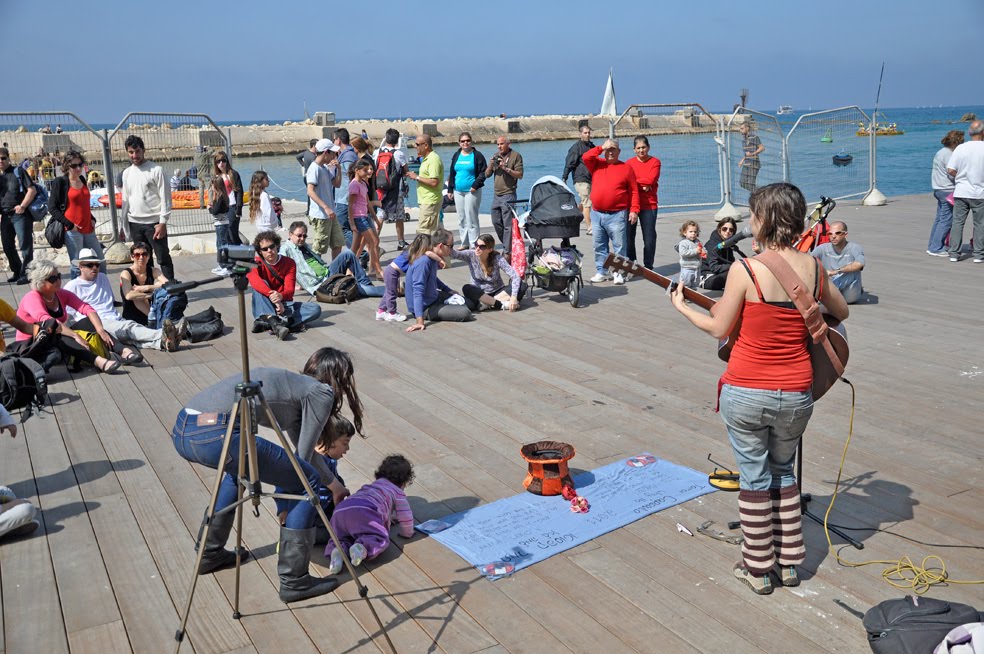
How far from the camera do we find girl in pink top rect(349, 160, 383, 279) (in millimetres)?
10891

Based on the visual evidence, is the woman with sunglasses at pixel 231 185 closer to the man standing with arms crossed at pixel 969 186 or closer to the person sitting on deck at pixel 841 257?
the person sitting on deck at pixel 841 257

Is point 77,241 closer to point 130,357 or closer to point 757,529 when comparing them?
point 130,357

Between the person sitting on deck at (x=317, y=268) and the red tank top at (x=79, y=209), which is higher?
the red tank top at (x=79, y=209)

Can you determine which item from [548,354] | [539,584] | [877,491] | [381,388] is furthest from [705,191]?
[539,584]

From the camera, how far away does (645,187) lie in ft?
35.1

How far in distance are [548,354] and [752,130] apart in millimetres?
10101

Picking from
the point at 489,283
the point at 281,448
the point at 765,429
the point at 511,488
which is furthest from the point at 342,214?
the point at 765,429

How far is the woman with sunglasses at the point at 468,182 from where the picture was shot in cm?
1173

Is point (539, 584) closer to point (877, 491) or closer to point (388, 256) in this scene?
point (877, 491)

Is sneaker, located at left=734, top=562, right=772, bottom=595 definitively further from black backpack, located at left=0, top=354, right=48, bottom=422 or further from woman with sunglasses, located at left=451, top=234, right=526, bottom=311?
woman with sunglasses, located at left=451, top=234, right=526, bottom=311

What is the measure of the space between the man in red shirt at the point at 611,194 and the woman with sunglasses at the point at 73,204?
Result: 5638mm

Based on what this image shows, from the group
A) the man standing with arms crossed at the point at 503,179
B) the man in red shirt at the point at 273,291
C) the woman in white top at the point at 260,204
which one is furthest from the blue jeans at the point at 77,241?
the man standing with arms crossed at the point at 503,179

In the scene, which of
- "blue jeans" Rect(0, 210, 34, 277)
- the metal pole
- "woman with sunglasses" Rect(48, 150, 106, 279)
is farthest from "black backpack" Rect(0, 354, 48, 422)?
the metal pole

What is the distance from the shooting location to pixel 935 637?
3.18 m
